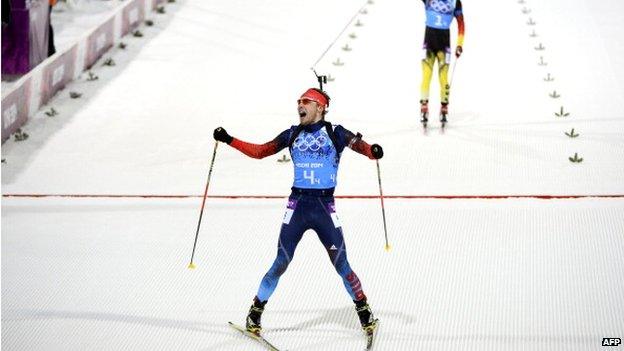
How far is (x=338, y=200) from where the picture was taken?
8703 mm

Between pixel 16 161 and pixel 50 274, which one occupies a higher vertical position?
pixel 16 161

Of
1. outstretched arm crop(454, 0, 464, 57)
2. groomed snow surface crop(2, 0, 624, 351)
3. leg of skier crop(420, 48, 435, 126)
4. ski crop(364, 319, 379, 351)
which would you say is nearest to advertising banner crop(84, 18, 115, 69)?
groomed snow surface crop(2, 0, 624, 351)

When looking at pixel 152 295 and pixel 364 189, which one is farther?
pixel 364 189

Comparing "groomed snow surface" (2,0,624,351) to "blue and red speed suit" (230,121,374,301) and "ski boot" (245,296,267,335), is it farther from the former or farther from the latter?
"blue and red speed suit" (230,121,374,301)

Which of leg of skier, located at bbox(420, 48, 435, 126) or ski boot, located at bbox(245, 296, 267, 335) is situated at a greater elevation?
leg of skier, located at bbox(420, 48, 435, 126)

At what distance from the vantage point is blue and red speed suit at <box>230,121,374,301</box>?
6004mm

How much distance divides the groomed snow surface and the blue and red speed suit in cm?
68

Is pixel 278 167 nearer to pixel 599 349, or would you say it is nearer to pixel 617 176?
pixel 617 176

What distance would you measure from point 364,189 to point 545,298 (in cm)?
264

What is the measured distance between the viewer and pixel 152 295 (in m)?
6.99

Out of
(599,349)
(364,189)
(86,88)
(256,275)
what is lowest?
(599,349)

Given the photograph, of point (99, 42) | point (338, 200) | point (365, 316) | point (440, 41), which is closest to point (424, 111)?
point (440, 41)

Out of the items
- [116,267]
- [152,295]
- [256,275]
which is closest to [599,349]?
[256,275]

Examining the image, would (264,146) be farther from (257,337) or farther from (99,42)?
(99,42)
